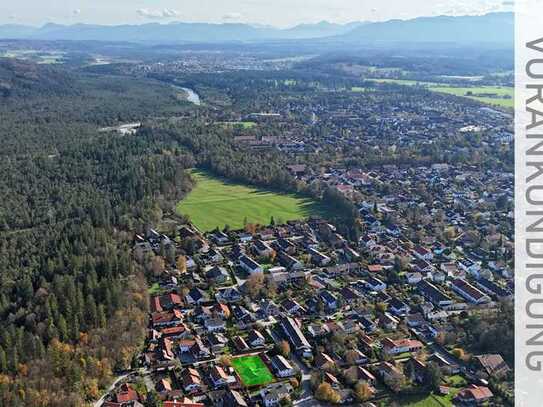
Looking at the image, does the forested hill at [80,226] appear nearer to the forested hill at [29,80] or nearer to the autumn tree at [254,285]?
the autumn tree at [254,285]

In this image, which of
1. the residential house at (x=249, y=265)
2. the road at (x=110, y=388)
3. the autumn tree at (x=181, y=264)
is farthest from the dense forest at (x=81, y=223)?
the residential house at (x=249, y=265)

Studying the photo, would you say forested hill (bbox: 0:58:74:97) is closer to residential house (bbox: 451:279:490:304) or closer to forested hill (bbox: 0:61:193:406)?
forested hill (bbox: 0:61:193:406)

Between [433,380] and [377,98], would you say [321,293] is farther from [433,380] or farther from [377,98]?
[377,98]

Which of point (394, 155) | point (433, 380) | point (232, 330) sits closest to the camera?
point (433, 380)

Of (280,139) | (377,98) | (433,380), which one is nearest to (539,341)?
(433,380)

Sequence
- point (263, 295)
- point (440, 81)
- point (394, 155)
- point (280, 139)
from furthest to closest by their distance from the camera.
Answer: point (440, 81) < point (280, 139) < point (394, 155) < point (263, 295)

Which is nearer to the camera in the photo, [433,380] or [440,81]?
[433,380]

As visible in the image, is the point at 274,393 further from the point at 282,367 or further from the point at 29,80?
the point at 29,80
